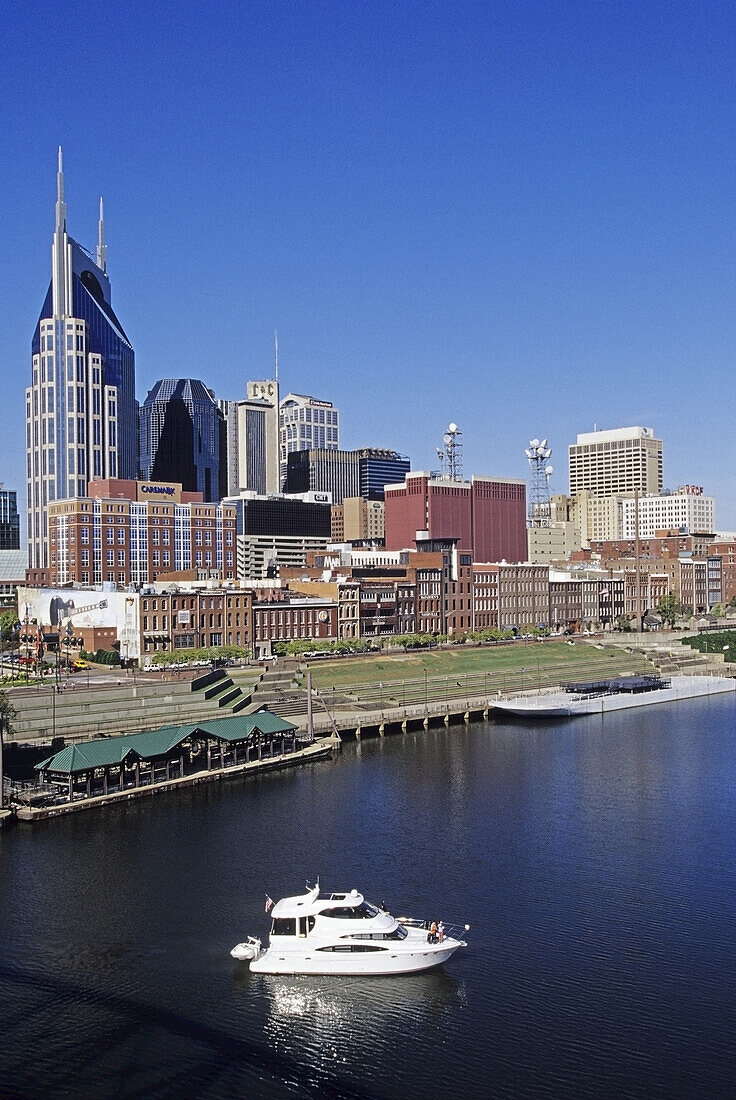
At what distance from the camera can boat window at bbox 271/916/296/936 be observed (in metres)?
50.4

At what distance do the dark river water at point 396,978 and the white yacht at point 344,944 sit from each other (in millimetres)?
696

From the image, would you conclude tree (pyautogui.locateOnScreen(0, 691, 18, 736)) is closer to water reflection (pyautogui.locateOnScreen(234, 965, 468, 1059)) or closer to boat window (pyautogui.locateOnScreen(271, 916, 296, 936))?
boat window (pyautogui.locateOnScreen(271, 916, 296, 936))

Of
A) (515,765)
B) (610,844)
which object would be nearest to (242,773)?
(515,765)

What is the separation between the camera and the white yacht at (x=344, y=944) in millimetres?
48500

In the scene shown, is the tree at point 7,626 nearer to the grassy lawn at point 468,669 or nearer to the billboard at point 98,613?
the billboard at point 98,613

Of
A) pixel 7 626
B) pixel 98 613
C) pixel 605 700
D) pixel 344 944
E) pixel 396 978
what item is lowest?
pixel 396 978

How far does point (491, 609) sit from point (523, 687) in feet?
191

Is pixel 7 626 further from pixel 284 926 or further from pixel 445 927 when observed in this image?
pixel 445 927

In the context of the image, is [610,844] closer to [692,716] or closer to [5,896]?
[5,896]

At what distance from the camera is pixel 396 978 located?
48.4 metres

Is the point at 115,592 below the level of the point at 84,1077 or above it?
above

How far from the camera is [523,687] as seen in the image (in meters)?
141

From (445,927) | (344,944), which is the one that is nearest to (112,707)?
(445,927)

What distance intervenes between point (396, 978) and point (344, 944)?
2654 mm
